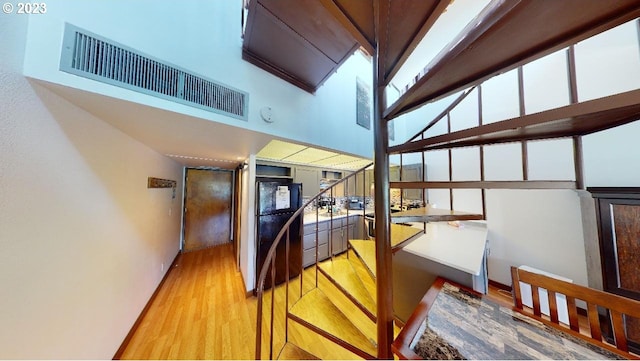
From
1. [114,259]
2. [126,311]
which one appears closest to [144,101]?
[114,259]

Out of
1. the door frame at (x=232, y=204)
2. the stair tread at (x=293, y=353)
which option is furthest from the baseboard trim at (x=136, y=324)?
the stair tread at (x=293, y=353)

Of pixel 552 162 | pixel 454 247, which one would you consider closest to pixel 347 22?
pixel 454 247

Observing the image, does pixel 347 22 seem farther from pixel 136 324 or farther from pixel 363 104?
pixel 136 324

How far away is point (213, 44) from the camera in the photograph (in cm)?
143

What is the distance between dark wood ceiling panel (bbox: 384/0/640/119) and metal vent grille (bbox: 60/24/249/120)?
140cm

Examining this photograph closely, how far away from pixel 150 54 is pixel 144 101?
0.34 m

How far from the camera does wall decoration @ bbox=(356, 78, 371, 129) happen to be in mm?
2832

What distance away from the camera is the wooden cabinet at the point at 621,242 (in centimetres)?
166

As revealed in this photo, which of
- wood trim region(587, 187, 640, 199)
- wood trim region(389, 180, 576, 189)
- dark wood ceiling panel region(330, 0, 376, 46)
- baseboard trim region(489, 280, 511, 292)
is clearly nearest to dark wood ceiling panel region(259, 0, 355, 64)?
dark wood ceiling panel region(330, 0, 376, 46)

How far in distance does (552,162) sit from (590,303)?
2621 mm

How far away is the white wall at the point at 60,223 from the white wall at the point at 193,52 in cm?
10

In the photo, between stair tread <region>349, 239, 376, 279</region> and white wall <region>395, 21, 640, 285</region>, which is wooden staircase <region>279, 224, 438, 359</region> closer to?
stair tread <region>349, 239, 376, 279</region>

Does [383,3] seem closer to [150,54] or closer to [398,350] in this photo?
[150,54]

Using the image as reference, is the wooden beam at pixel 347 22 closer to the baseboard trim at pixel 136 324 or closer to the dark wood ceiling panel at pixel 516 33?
the dark wood ceiling panel at pixel 516 33
